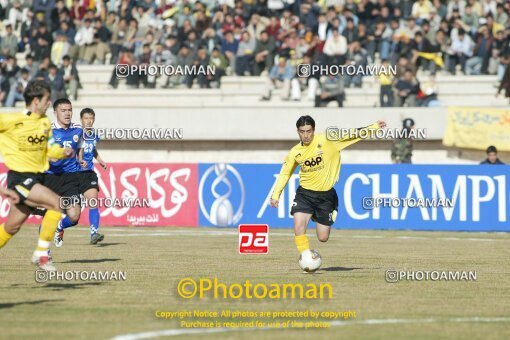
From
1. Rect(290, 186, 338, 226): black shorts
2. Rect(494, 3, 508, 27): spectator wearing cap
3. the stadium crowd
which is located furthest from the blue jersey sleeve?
Rect(494, 3, 508, 27): spectator wearing cap

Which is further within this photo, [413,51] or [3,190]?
[413,51]

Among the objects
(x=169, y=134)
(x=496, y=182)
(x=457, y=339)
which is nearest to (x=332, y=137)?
(x=457, y=339)

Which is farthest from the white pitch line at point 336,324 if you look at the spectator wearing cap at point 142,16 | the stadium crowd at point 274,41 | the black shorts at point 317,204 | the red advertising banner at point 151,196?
the spectator wearing cap at point 142,16

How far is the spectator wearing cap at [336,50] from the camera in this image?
3378 centimetres

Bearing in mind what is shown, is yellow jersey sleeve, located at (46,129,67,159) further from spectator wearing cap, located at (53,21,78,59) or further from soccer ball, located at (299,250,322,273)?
spectator wearing cap, located at (53,21,78,59)

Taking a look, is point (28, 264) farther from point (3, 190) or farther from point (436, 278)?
point (436, 278)

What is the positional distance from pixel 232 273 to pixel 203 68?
18870mm

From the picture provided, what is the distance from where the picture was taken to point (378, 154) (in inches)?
Answer: 1337

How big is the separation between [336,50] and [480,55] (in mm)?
4277

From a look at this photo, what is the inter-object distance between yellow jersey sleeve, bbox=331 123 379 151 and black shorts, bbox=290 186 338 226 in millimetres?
717

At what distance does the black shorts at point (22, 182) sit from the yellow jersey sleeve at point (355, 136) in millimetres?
5062

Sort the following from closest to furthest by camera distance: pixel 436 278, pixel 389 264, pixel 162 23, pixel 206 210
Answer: pixel 436 278, pixel 389 264, pixel 206 210, pixel 162 23

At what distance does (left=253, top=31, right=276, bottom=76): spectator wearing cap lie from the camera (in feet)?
115

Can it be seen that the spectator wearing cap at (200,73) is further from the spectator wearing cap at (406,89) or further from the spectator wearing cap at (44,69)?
the spectator wearing cap at (406,89)
